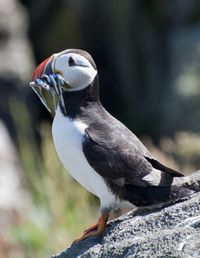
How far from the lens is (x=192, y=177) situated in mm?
5289

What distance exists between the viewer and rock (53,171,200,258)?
4656 mm

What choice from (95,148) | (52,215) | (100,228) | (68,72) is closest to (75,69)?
(68,72)

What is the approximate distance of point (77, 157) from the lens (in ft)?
16.3

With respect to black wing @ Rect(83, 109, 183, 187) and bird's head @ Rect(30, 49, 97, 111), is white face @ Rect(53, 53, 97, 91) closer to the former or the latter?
bird's head @ Rect(30, 49, 97, 111)

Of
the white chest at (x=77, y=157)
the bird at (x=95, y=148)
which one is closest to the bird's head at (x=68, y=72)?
the bird at (x=95, y=148)

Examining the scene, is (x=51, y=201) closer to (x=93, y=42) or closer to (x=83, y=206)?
(x=83, y=206)

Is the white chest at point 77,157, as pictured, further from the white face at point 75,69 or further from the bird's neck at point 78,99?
the white face at point 75,69

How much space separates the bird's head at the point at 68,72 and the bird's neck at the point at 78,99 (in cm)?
2

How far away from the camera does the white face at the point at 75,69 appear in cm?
505

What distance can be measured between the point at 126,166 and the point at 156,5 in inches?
440

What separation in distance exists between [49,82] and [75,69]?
161 millimetres

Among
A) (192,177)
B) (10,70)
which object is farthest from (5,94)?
(192,177)

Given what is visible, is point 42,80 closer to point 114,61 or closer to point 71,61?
point 71,61

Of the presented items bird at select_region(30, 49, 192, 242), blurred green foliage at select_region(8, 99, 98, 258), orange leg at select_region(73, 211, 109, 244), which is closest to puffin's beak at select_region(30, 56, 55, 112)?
bird at select_region(30, 49, 192, 242)
